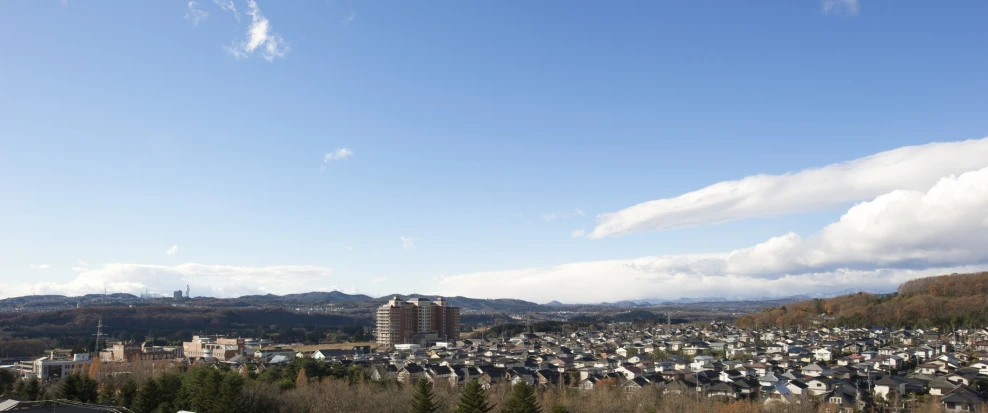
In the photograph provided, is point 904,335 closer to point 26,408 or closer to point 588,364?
point 588,364

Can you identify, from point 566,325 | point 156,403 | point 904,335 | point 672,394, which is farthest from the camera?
point 566,325

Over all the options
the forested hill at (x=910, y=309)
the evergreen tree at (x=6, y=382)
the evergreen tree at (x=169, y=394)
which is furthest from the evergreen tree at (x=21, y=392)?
the forested hill at (x=910, y=309)

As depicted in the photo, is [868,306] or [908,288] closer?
[868,306]

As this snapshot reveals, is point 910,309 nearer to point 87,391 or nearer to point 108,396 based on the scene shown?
point 108,396

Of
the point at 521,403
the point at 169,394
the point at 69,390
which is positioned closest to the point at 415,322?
the point at 69,390

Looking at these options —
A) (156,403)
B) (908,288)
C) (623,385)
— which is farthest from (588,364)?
(908,288)
